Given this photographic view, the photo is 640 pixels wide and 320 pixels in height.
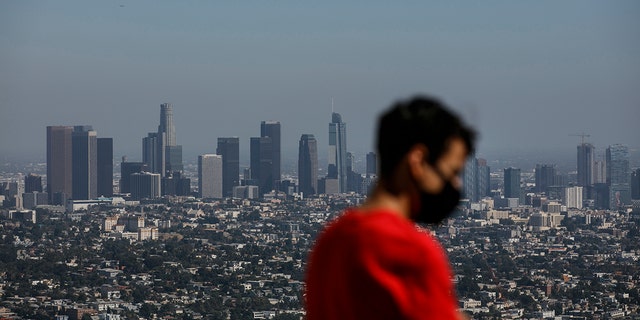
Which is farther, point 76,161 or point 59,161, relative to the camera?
point 76,161

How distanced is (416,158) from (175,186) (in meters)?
74.1

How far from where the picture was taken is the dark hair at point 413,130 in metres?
1.80

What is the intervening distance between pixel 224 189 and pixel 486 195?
49.0 ft

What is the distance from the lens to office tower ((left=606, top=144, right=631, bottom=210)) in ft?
214

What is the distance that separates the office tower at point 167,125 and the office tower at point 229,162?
3146 mm

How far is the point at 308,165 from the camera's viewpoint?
2982 inches

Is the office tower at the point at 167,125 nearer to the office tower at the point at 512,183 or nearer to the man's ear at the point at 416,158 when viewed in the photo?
the office tower at the point at 512,183

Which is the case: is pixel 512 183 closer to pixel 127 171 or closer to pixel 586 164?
pixel 586 164

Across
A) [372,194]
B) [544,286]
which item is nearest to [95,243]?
[544,286]

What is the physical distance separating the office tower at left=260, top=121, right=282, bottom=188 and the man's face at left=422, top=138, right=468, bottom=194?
7392 centimetres

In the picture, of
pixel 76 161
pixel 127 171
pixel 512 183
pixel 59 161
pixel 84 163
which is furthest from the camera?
pixel 127 171

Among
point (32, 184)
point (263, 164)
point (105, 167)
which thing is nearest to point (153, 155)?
point (105, 167)

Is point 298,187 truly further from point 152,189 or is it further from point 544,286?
point 544,286

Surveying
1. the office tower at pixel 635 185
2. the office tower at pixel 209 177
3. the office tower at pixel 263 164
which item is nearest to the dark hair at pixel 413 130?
the office tower at pixel 635 185
